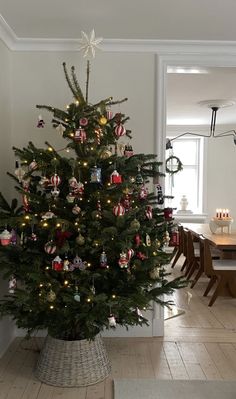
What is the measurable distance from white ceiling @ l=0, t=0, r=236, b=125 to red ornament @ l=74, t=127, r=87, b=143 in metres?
0.82

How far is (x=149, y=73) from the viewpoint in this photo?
337cm

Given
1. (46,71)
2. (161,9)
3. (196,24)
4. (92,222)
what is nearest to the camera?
(92,222)

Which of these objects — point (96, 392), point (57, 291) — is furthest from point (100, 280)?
point (96, 392)

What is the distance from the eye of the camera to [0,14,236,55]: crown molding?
10.7ft

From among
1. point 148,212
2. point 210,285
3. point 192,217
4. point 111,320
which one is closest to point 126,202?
point 148,212

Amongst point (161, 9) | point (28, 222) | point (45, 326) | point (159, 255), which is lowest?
point (45, 326)

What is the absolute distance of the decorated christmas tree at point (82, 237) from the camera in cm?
248

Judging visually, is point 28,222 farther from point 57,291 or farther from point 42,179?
point 57,291

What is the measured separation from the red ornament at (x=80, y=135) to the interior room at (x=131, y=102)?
1.01 ft

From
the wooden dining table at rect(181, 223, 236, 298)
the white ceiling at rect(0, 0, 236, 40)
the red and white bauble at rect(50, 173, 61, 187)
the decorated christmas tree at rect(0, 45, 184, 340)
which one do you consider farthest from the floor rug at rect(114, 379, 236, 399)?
the white ceiling at rect(0, 0, 236, 40)

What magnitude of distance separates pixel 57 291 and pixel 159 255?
713 mm

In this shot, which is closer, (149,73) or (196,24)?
(196,24)

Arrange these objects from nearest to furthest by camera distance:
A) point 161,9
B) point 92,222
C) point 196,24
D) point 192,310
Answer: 1. point 92,222
2. point 161,9
3. point 196,24
4. point 192,310

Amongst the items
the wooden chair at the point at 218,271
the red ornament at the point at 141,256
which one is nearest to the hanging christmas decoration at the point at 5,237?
the red ornament at the point at 141,256
